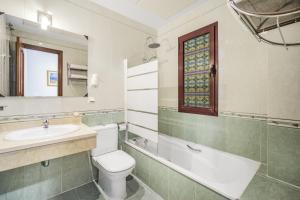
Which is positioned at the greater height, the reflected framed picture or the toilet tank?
the reflected framed picture

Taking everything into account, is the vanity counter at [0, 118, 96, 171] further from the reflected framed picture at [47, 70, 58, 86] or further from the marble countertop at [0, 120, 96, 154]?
the reflected framed picture at [47, 70, 58, 86]

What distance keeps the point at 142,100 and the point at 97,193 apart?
1.34 meters

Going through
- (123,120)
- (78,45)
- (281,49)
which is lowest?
(123,120)

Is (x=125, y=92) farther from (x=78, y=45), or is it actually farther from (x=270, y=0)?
(x=270, y=0)

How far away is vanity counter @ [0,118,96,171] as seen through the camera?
105 centimetres

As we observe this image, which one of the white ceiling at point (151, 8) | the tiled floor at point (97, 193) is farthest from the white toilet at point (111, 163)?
the white ceiling at point (151, 8)

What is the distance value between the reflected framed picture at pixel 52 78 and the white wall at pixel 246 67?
178cm

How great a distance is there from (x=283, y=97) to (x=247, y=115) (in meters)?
0.78

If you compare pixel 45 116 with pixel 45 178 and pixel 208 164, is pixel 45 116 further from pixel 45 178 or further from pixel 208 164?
pixel 208 164

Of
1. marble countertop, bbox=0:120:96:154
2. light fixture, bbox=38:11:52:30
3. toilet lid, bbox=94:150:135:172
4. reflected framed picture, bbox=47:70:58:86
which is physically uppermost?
light fixture, bbox=38:11:52:30

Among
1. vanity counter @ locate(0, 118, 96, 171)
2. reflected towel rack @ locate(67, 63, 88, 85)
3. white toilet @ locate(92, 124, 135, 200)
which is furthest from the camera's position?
reflected towel rack @ locate(67, 63, 88, 85)

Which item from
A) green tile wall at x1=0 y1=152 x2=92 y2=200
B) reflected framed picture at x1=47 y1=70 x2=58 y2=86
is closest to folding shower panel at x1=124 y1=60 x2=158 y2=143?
green tile wall at x1=0 y1=152 x2=92 y2=200

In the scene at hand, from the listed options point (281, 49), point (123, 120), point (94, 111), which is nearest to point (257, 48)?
point (281, 49)

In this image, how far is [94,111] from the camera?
209cm
